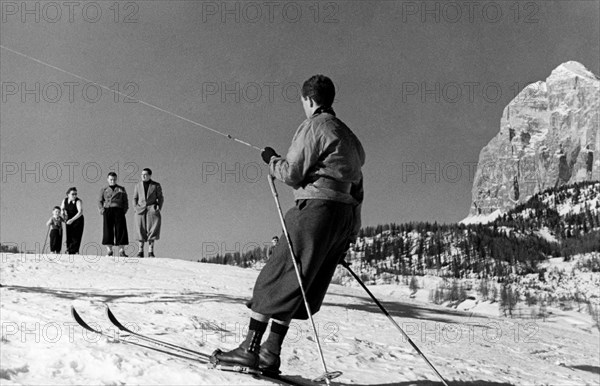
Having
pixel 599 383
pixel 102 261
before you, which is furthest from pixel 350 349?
pixel 102 261

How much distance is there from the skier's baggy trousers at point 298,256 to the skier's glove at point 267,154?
404mm

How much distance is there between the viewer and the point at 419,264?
172 meters

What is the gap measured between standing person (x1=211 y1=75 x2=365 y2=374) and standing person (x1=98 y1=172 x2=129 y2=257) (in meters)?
10.7

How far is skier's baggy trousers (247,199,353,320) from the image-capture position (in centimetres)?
339

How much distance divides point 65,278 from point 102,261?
2.83 m

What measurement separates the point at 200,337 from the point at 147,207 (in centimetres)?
956

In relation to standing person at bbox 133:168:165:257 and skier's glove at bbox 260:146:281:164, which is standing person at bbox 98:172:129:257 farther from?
skier's glove at bbox 260:146:281:164

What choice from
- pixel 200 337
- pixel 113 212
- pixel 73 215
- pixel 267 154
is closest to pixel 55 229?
pixel 73 215

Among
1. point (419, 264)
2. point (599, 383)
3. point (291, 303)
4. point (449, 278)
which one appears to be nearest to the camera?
point (291, 303)

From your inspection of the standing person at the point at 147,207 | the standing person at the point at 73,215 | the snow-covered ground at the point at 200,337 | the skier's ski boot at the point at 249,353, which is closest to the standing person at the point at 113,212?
the standing person at the point at 147,207

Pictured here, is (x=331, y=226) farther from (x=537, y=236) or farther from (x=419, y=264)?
(x=537, y=236)

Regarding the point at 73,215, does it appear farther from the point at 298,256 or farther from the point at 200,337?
the point at 298,256

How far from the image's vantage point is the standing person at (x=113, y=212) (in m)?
13.5

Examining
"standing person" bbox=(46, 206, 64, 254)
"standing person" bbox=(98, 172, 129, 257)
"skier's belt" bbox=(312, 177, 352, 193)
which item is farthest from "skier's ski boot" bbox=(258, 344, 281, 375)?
"standing person" bbox=(46, 206, 64, 254)
